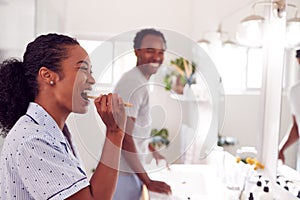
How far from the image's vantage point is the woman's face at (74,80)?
0.86 m

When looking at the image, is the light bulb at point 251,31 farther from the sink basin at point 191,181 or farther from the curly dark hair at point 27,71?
the curly dark hair at point 27,71

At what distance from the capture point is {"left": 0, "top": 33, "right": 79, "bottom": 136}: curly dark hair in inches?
33.7

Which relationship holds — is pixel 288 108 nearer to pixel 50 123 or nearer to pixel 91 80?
pixel 91 80

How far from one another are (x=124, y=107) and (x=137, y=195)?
58 cm

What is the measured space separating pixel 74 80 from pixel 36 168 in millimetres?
246

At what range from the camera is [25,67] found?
90 centimetres

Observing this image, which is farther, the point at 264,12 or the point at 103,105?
the point at 264,12

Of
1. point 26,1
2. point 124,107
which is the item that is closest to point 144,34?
point 124,107

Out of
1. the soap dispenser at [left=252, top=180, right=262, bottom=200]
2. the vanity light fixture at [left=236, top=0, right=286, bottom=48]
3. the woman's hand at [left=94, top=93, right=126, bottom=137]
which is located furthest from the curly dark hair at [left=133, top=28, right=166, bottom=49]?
the soap dispenser at [left=252, top=180, right=262, bottom=200]

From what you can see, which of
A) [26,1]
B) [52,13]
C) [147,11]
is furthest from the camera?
[147,11]

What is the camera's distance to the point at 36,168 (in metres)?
0.72

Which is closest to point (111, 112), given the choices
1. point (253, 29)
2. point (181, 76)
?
point (181, 76)

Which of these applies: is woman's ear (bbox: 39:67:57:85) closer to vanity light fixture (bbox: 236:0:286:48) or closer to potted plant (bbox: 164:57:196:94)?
potted plant (bbox: 164:57:196:94)

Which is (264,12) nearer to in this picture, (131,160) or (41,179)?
(131,160)
